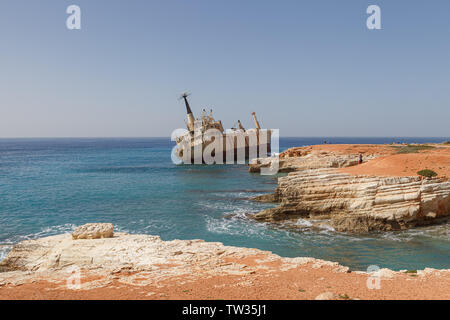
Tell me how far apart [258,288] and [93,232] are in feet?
28.6

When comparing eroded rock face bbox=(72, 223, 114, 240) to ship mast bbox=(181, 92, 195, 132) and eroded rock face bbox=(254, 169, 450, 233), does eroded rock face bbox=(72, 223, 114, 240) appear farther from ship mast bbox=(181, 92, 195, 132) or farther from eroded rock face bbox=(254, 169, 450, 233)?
ship mast bbox=(181, 92, 195, 132)

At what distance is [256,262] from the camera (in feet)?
36.6

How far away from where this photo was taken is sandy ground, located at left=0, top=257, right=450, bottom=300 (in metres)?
8.02

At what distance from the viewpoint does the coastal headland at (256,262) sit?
836cm

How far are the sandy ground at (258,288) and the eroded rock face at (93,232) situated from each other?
3966 mm

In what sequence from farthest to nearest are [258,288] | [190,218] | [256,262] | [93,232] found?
1. [190,218]
2. [93,232]
3. [256,262]
4. [258,288]

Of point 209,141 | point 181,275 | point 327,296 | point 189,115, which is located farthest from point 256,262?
point 189,115

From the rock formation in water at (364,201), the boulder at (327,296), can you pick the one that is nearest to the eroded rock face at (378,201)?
the rock formation in water at (364,201)

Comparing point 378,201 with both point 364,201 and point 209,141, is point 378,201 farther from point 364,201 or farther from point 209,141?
point 209,141

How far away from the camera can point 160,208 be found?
26.5 meters

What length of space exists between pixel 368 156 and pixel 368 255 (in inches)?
1281

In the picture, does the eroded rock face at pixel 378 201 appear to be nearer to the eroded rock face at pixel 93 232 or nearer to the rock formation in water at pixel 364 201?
the rock formation in water at pixel 364 201
